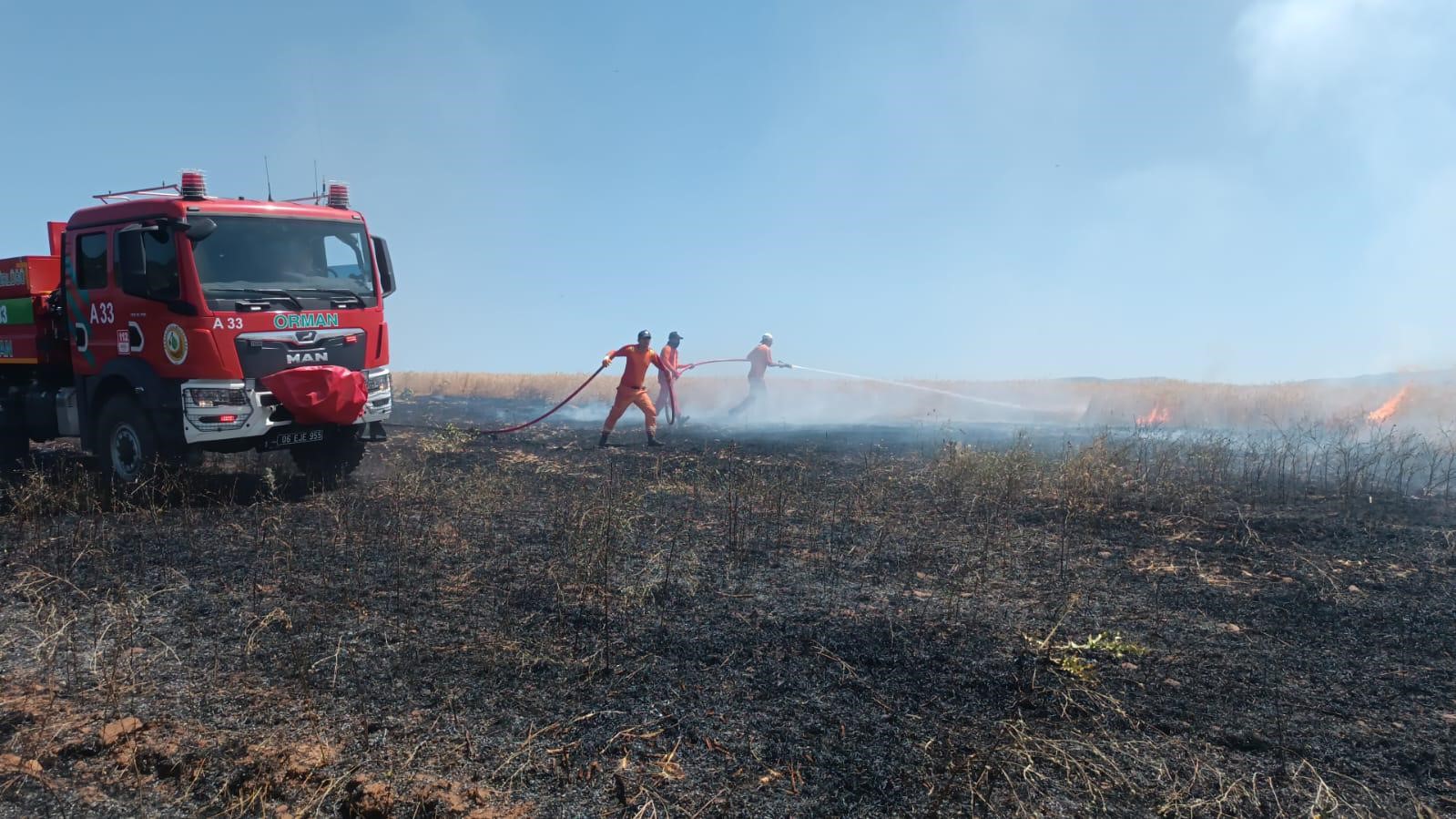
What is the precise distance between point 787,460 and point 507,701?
8.09 metres

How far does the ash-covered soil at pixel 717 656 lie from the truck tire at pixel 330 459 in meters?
0.83

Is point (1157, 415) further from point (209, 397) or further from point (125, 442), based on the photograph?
point (125, 442)

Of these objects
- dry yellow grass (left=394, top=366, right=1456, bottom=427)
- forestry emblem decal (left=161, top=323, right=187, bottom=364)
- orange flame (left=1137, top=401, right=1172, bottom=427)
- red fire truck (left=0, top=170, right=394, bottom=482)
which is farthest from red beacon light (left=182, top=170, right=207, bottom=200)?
orange flame (left=1137, top=401, right=1172, bottom=427)

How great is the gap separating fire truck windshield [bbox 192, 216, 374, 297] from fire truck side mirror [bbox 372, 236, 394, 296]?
0.16 metres

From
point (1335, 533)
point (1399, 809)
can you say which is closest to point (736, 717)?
point (1399, 809)

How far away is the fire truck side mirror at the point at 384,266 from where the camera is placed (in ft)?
28.6

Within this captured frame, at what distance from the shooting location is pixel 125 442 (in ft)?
26.3

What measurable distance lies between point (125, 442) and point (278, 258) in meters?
2.31

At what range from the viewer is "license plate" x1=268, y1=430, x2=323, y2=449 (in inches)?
305

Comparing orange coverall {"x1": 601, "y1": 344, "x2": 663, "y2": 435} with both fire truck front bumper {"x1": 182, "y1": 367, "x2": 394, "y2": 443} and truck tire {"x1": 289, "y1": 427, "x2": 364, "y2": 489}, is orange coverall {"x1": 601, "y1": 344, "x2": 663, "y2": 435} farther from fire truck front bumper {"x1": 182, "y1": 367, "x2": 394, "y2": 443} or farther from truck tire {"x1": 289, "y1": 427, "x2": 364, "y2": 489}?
fire truck front bumper {"x1": 182, "y1": 367, "x2": 394, "y2": 443}

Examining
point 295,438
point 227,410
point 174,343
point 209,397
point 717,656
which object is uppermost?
point 174,343

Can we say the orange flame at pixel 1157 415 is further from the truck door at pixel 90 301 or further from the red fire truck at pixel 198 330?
the truck door at pixel 90 301

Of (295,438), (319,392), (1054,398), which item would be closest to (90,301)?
(295,438)

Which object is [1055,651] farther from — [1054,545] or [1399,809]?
[1054,545]
